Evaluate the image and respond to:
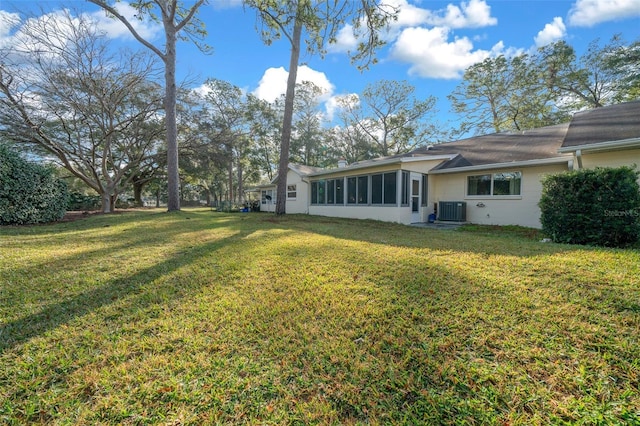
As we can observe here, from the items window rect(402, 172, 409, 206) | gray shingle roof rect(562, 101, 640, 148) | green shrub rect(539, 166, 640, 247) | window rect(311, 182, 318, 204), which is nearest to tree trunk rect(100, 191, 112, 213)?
window rect(311, 182, 318, 204)

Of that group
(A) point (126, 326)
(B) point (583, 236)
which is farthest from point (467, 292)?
(B) point (583, 236)

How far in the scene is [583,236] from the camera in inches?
210

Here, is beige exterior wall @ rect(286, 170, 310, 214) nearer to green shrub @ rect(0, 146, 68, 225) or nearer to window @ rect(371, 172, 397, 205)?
window @ rect(371, 172, 397, 205)

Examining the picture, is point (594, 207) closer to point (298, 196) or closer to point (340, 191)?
point (340, 191)

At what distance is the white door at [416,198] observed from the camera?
1023 centimetres

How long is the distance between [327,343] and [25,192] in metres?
11.8

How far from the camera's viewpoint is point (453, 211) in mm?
10016

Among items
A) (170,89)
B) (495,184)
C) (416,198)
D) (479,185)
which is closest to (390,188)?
(416,198)

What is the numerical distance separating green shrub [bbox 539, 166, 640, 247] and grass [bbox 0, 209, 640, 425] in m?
1.63

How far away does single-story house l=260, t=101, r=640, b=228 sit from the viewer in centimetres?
735

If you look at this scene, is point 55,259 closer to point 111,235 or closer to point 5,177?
point 111,235

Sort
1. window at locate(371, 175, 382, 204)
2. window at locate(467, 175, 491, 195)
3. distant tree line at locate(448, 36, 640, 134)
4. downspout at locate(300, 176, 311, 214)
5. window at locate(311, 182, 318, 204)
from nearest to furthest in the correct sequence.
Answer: window at locate(467, 175, 491, 195), window at locate(371, 175, 382, 204), window at locate(311, 182, 318, 204), downspout at locate(300, 176, 311, 214), distant tree line at locate(448, 36, 640, 134)

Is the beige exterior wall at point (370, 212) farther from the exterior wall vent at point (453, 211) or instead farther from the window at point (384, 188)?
the exterior wall vent at point (453, 211)

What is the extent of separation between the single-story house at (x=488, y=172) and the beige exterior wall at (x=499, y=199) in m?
0.02
